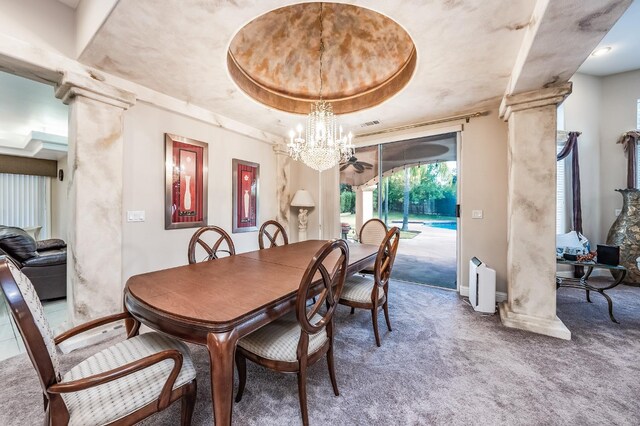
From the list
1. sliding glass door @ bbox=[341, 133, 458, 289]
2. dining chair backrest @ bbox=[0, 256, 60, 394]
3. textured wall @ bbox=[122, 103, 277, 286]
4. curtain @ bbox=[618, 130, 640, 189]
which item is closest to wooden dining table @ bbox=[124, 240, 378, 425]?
dining chair backrest @ bbox=[0, 256, 60, 394]

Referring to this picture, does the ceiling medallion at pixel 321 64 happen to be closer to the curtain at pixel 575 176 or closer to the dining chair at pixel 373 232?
the dining chair at pixel 373 232

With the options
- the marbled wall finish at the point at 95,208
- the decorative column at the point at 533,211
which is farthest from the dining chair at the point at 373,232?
the marbled wall finish at the point at 95,208

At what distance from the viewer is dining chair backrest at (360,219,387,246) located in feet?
10.9

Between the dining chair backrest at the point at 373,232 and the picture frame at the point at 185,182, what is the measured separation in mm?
2164

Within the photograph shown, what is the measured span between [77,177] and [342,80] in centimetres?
306

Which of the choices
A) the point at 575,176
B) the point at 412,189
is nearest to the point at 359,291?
the point at 412,189

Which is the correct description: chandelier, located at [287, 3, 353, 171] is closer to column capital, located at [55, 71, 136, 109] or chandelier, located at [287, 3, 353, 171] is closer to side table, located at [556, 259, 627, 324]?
column capital, located at [55, 71, 136, 109]

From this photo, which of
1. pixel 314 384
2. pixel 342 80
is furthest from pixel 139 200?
pixel 342 80

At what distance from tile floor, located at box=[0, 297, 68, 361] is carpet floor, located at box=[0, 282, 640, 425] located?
0.29 m

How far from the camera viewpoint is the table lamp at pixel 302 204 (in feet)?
14.1

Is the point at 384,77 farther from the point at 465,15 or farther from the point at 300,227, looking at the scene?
the point at 300,227

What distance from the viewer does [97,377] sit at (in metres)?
0.86

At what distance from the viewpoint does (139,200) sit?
2.63 m

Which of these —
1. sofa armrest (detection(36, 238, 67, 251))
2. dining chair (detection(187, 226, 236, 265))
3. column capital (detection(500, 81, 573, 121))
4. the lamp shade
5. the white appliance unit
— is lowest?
the white appliance unit
